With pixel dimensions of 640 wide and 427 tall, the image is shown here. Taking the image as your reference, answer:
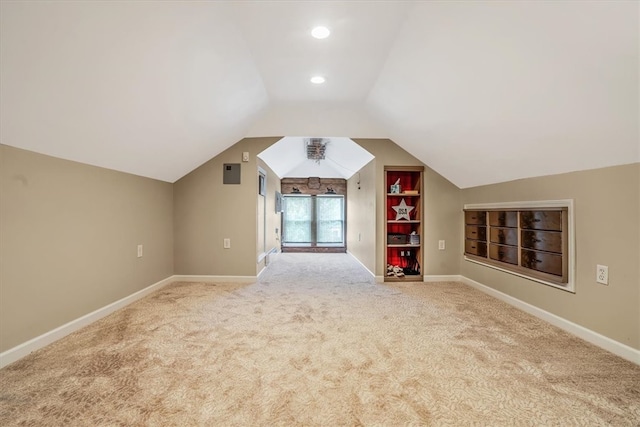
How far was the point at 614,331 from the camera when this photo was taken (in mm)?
1968

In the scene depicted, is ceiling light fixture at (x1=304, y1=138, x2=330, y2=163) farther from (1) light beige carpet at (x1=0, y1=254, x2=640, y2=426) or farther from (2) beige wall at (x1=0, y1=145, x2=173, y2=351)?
(1) light beige carpet at (x1=0, y1=254, x2=640, y2=426)

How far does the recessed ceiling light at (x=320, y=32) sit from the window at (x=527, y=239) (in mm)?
2368

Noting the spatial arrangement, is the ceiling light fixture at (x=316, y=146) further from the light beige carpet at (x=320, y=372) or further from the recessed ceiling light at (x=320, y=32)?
the light beige carpet at (x=320, y=372)

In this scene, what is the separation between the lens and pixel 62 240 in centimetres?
221

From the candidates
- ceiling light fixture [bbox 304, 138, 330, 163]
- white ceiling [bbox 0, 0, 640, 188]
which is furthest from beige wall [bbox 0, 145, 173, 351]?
ceiling light fixture [bbox 304, 138, 330, 163]

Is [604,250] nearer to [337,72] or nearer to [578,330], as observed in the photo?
[578,330]

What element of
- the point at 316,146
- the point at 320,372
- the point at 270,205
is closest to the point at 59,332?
the point at 320,372

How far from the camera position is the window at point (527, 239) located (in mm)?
2358

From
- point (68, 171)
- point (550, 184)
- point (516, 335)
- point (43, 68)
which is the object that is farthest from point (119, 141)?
point (550, 184)

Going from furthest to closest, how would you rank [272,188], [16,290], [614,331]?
1. [272,188]
2. [614,331]
3. [16,290]

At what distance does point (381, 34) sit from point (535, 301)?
274cm

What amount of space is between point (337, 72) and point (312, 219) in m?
5.09

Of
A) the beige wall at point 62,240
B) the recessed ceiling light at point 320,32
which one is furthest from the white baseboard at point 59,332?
the recessed ceiling light at point 320,32

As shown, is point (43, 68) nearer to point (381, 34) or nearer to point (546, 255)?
point (381, 34)
